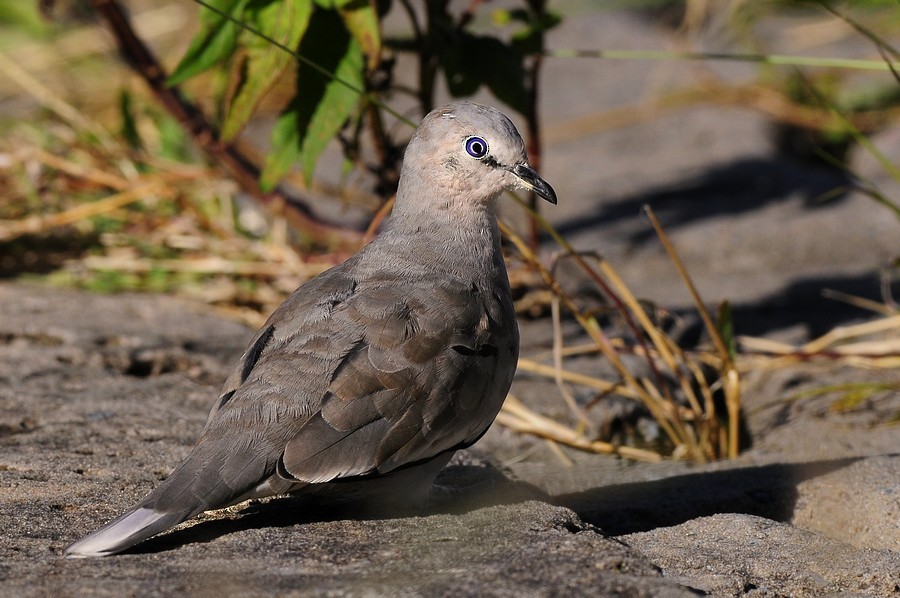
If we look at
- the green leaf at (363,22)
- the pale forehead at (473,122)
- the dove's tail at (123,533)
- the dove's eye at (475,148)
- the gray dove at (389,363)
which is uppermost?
the green leaf at (363,22)

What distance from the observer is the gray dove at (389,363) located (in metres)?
2.38

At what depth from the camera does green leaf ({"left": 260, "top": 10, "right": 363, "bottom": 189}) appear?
3.37 m

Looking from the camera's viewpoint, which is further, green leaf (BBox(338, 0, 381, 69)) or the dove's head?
green leaf (BBox(338, 0, 381, 69))

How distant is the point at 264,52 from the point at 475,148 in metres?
0.78

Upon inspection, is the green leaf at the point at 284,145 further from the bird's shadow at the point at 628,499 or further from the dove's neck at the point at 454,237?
the bird's shadow at the point at 628,499

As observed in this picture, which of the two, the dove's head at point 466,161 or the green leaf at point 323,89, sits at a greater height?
the green leaf at point 323,89

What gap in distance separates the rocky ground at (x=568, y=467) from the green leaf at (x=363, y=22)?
3.93 ft

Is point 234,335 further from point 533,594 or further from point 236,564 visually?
point 533,594

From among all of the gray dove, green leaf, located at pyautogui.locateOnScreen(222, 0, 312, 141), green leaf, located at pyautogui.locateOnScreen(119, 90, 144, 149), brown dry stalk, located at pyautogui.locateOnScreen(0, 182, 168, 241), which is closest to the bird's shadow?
the gray dove

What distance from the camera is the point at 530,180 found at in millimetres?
2918

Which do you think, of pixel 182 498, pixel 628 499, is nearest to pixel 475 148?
pixel 628 499

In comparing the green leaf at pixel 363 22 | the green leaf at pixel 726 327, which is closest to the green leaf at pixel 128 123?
the green leaf at pixel 363 22

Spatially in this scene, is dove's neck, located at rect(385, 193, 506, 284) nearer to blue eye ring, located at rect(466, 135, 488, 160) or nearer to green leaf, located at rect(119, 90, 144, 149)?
blue eye ring, located at rect(466, 135, 488, 160)

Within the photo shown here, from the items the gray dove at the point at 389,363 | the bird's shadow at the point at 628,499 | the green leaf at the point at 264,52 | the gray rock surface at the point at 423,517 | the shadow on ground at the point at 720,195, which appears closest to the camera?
the gray rock surface at the point at 423,517
